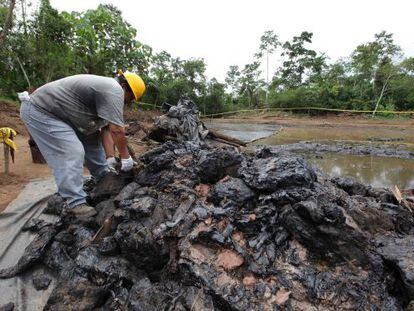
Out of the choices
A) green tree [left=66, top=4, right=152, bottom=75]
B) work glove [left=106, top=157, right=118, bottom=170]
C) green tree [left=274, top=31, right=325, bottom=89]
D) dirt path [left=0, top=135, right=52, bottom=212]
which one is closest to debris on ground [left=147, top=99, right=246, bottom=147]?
dirt path [left=0, top=135, right=52, bottom=212]

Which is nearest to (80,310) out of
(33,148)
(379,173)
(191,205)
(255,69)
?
(191,205)

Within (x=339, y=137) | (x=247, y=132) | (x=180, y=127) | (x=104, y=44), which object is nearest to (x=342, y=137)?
(x=339, y=137)

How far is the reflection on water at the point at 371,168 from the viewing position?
613cm

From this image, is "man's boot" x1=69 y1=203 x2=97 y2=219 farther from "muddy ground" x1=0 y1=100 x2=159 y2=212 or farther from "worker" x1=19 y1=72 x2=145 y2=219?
"muddy ground" x1=0 y1=100 x2=159 y2=212

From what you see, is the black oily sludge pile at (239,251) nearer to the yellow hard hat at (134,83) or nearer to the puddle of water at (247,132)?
the yellow hard hat at (134,83)

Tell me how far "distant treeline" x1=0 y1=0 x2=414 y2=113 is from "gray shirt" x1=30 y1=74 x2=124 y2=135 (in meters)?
3.60

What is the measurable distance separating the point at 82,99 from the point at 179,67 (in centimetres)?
2490

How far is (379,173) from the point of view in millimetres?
6824

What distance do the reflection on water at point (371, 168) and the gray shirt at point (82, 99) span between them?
17.0 feet

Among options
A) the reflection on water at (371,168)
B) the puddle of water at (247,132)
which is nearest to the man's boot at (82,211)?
the reflection on water at (371,168)

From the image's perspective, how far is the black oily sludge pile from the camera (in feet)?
6.14

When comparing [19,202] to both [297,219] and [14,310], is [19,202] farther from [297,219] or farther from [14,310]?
[297,219]

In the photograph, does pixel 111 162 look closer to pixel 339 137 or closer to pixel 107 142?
pixel 107 142

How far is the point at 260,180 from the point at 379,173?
5440 millimetres
